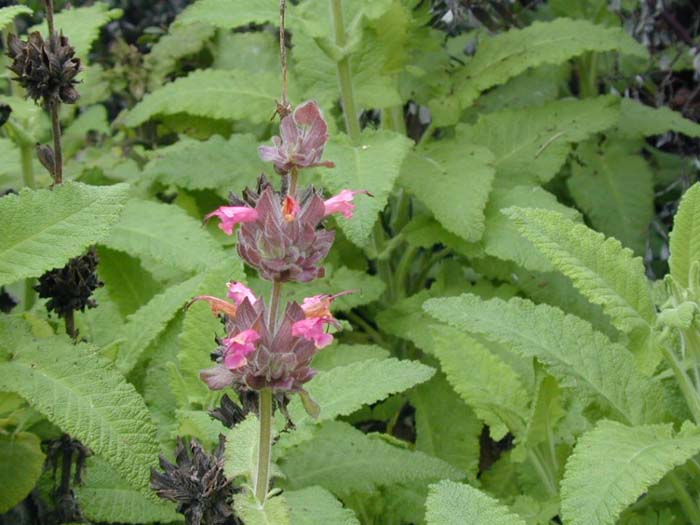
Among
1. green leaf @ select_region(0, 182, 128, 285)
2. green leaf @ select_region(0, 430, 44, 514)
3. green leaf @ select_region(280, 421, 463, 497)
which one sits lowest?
green leaf @ select_region(280, 421, 463, 497)

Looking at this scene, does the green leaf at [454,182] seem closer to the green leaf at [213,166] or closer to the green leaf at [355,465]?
the green leaf at [213,166]

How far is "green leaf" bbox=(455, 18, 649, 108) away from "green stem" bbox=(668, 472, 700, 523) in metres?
1.08

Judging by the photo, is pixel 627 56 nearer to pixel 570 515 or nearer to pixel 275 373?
pixel 570 515

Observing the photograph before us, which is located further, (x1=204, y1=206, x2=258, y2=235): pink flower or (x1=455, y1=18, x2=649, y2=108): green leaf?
(x1=455, y1=18, x2=649, y2=108): green leaf

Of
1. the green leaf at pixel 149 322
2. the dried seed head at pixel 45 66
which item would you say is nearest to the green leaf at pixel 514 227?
the green leaf at pixel 149 322

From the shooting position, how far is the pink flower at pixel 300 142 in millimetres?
987

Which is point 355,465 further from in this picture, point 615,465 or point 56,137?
point 56,137

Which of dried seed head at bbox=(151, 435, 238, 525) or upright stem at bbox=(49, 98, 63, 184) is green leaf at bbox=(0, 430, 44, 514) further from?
upright stem at bbox=(49, 98, 63, 184)

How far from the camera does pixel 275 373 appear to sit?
1036 millimetres

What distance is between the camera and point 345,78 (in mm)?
2172

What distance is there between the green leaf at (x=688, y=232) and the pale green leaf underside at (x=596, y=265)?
67 millimetres

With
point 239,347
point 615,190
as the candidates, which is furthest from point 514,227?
point 239,347

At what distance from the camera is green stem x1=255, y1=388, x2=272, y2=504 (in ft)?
3.53

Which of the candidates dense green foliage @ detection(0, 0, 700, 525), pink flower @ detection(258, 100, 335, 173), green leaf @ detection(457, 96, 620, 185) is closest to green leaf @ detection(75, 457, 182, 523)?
dense green foliage @ detection(0, 0, 700, 525)
